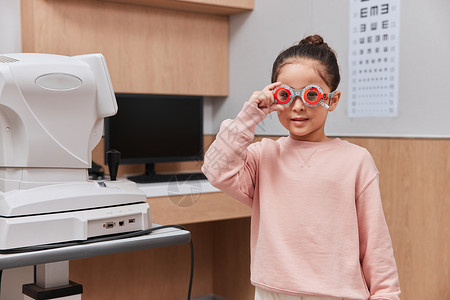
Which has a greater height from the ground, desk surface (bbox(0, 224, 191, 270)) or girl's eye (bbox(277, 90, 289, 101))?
girl's eye (bbox(277, 90, 289, 101))

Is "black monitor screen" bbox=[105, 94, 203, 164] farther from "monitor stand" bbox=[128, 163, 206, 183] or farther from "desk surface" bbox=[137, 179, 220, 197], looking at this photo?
"desk surface" bbox=[137, 179, 220, 197]

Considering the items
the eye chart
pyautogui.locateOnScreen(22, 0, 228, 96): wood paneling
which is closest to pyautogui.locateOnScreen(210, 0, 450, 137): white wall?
the eye chart

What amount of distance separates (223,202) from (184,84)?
2.47ft

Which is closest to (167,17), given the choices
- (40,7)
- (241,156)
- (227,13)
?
(227,13)

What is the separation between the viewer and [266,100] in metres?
1.12

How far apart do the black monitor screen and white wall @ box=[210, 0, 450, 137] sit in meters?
0.32

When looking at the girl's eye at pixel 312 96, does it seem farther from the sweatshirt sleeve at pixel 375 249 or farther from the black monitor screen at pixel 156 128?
the black monitor screen at pixel 156 128

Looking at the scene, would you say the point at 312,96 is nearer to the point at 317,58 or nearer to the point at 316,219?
the point at 317,58

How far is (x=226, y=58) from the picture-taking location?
3.12 m

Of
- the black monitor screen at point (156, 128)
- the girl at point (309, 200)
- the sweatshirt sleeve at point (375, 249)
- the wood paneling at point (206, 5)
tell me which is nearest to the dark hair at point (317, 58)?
the girl at point (309, 200)

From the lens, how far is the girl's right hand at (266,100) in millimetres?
1112

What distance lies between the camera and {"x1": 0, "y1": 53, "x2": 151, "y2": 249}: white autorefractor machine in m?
1.24

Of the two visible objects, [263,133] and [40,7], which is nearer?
[40,7]

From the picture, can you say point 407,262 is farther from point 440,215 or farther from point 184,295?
point 184,295
